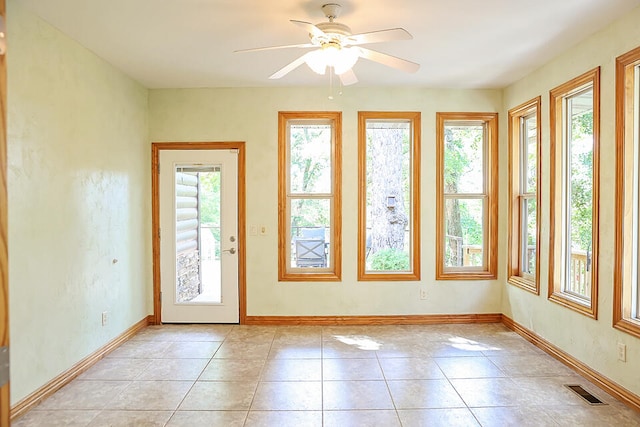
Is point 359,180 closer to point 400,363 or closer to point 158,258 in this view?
point 400,363

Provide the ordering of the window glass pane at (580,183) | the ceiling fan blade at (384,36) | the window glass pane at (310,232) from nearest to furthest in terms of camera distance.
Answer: the ceiling fan blade at (384,36) < the window glass pane at (580,183) < the window glass pane at (310,232)

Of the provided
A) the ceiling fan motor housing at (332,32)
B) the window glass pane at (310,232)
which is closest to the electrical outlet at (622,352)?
the window glass pane at (310,232)

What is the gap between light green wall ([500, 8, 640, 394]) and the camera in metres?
2.79

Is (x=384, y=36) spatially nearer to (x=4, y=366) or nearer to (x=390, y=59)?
(x=390, y=59)

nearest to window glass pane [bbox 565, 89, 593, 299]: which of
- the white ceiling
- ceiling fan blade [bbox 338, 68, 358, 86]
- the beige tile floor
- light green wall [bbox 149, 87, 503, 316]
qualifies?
the white ceiling

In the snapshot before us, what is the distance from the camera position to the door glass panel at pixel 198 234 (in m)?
4.55

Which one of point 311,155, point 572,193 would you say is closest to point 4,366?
point 311,155

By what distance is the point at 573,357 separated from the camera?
335 cm

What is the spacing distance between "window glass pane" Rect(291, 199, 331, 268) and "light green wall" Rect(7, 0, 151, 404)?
172cm

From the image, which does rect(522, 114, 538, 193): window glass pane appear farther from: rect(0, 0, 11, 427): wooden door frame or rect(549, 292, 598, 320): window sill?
rect(0, 0, 11, 427): wooden door frame

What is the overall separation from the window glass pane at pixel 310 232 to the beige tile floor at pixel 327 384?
82 cm

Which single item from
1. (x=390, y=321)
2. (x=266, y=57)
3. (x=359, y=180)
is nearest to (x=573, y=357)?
(x=390, y=321)

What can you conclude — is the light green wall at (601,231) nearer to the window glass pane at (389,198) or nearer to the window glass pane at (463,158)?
the window glass pane at (463,158)

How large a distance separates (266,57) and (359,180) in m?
1.69
